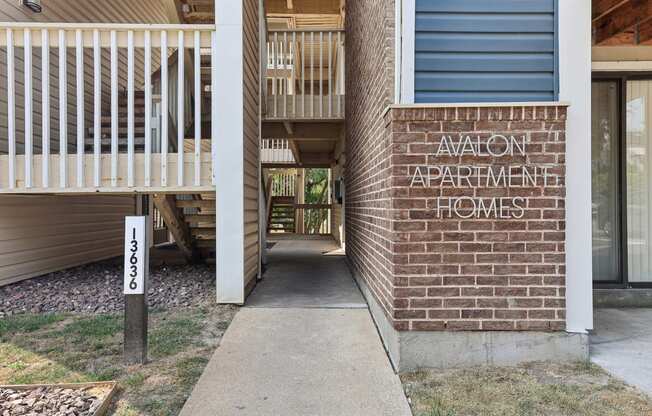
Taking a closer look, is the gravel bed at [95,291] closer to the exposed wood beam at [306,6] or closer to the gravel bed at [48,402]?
the gravel bed at [48,402]

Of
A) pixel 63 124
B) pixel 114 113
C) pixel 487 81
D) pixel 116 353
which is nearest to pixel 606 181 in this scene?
pixel 487 81

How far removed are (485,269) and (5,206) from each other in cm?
507

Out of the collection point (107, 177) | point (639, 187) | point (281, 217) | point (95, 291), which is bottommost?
point (95, 291)

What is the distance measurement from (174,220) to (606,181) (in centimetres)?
496

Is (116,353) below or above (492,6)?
below

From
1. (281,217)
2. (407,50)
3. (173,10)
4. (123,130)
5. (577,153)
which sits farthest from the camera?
(281,217)

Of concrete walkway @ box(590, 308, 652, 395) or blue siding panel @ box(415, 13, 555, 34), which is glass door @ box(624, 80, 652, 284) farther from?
blue siding panel @ box(415, 13, 555, 34)

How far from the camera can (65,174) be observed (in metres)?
4.07

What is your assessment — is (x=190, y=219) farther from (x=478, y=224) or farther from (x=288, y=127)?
(x=478, y=224)

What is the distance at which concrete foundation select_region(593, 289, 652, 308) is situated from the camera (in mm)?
3893

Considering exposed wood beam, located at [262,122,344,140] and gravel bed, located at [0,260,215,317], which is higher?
exposed wood beam, located at [262,122,344,140]

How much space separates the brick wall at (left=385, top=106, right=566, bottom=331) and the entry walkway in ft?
1.59

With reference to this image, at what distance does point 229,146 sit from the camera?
395cm

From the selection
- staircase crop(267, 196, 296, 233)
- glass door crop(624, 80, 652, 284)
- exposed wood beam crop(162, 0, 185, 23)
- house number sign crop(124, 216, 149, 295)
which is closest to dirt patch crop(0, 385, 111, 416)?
house number sign crop(124, 216, 149, 295)
